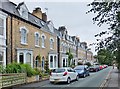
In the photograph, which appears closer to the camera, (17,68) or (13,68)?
(13,68)

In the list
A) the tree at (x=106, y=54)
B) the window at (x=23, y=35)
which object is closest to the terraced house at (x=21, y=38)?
the window at (x=23, y=35)

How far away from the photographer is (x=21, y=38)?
→ 31422 millimetres

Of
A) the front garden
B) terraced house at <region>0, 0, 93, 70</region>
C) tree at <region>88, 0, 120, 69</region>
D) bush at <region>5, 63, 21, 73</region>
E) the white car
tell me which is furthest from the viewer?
terraced house at <region>0, 0, 93, 70</region>

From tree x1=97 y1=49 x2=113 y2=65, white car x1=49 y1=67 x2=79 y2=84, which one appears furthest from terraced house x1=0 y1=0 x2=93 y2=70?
tree x1=97 y1=49 x2=113 y2=65

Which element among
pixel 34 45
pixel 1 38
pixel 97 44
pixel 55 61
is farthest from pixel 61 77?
pixel 55 61

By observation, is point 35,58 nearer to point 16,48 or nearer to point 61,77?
point 16,48

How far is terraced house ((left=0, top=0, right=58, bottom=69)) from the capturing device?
26883mm

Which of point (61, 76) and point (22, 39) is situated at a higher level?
point (22, 39)

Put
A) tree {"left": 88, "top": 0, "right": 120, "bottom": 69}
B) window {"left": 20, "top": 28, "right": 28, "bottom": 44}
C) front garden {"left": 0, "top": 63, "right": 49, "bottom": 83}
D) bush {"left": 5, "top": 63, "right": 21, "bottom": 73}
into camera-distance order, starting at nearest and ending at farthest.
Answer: tree {"left": 88, "top": 0, "right": 120, "bottom": 69}
front garden {"left": 0, "top": 63, "right": 49, "bottom": 83}
bush {"left": 5, "top": 63, "right": 21, "bottom": 73}
window {"left": 20, "top": 28, "right": 28, "bottom": 44}

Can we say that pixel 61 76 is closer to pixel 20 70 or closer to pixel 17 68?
pixel 20 70

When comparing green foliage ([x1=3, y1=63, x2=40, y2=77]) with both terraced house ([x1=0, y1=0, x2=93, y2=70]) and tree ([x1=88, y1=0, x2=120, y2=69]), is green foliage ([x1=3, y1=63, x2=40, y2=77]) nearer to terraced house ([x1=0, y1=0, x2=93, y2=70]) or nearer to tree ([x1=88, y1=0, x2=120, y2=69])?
terraced house ([x1=0, y1=0, x2=93, y2=70])

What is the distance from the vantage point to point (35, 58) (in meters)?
36.2

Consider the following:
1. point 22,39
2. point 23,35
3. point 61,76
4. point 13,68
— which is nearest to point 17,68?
point 13,68

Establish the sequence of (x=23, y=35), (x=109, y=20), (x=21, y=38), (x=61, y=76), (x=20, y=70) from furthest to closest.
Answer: (x=23, y=35) → (x=21, y=38) → (x=61, y=76) → (x=20, y=70) → (x=109, y=20)
